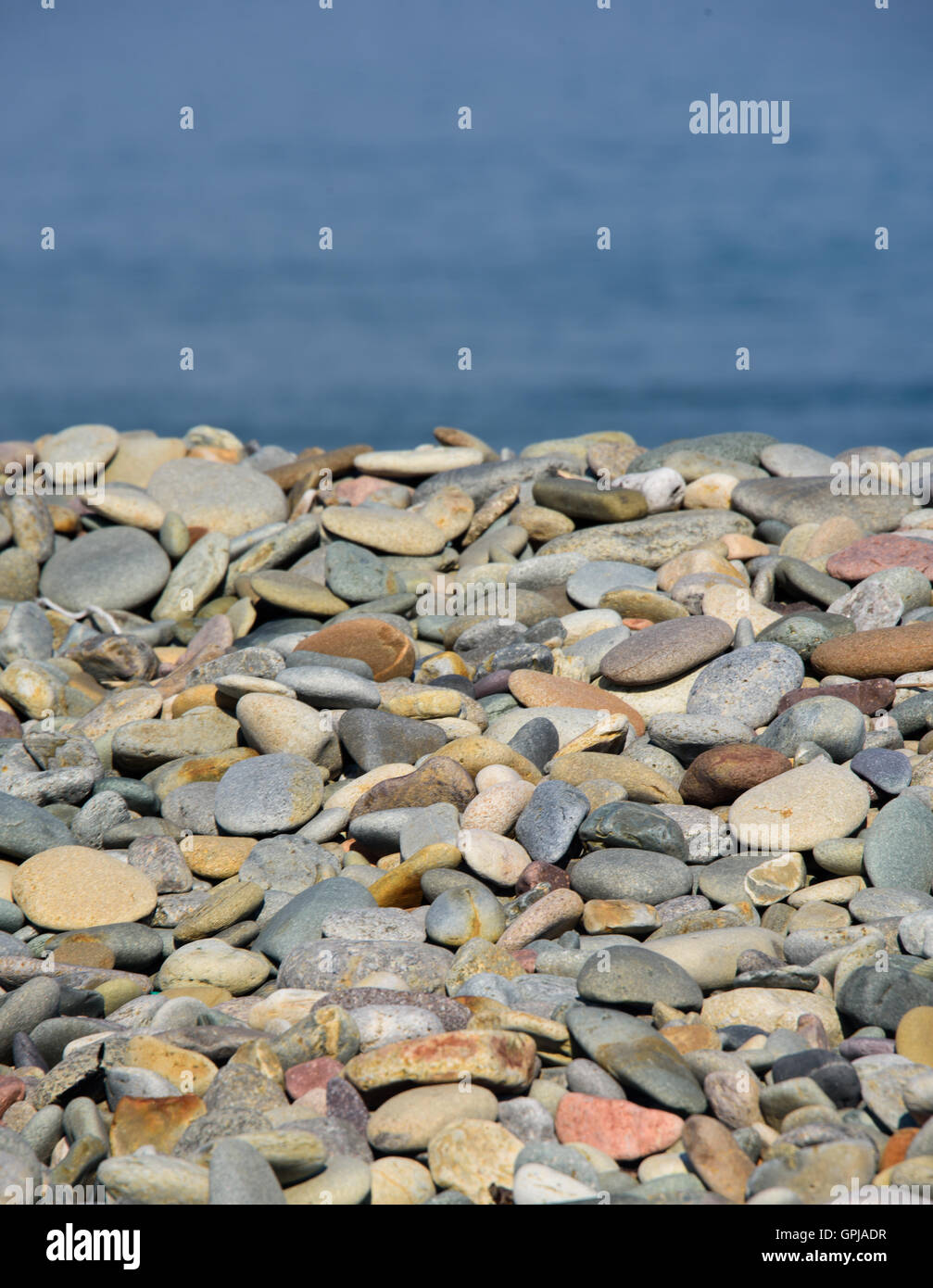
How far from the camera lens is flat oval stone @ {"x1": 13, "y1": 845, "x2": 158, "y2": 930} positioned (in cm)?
495

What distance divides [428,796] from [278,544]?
462cm

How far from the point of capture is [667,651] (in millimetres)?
6641

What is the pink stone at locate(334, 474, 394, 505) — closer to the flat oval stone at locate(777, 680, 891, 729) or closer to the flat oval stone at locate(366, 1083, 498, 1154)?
the flat oval stone at locate(777, 680, 891, 729)

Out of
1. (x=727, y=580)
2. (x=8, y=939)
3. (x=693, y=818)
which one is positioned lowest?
(x=8, y=939)

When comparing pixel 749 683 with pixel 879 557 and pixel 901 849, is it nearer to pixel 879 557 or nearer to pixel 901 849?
pixel 901 849

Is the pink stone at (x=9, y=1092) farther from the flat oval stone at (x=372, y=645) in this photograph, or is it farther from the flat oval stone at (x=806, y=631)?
the flat oval stone at (x=806, y=631)

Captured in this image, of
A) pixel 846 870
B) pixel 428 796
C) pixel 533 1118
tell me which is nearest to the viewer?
pixel 533 1118

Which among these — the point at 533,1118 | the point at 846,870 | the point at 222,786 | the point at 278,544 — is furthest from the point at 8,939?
the point at 278,544

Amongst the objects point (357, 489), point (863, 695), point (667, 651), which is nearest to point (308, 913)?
point (667, 651)

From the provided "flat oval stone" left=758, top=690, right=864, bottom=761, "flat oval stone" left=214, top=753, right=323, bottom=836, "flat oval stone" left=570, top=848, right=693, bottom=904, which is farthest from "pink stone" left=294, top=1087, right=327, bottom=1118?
"flat oval stone" left=758, top=690, right=864, bottom=761

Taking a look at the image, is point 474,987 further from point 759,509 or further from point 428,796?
point 759,509

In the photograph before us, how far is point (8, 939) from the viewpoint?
15.7ft

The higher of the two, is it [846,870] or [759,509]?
[759,509]

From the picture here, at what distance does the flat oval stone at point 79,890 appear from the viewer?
495 centimetres
